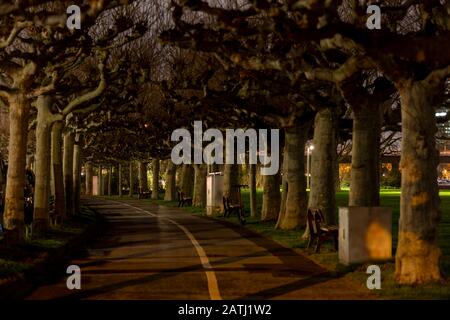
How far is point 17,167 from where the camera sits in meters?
18.8

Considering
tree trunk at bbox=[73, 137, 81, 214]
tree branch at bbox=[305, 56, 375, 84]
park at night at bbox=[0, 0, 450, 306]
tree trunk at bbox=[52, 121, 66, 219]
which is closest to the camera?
park at night at bbox=[0, 0, 450, 306]

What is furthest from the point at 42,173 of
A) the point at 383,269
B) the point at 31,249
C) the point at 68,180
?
the point at 383,269

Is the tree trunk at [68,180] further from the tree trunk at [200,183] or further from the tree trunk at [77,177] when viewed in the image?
the tree trunk at [200,183]

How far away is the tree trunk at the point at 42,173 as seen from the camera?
22875mm

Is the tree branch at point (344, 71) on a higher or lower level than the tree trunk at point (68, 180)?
higher

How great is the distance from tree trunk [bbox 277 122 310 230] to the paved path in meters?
3.10

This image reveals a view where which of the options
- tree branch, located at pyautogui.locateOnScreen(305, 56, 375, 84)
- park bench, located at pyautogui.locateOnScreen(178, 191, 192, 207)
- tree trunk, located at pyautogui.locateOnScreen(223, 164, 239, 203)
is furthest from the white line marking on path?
park bench, located at pyautogui.locateOnScreen(178, 191, 192, 207)

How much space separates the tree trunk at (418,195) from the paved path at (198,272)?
105cm

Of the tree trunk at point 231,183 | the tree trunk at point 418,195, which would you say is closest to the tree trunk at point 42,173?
the tree trunk at point 418,195

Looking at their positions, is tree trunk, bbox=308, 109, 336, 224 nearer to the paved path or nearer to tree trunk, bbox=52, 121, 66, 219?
the paved path

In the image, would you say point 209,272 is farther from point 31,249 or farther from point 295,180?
point 295,180

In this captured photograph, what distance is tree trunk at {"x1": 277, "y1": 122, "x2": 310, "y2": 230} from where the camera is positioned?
26905mm

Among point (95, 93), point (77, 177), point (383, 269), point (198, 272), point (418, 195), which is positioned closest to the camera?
point (418, 195)

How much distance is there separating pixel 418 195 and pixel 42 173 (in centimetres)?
1319
